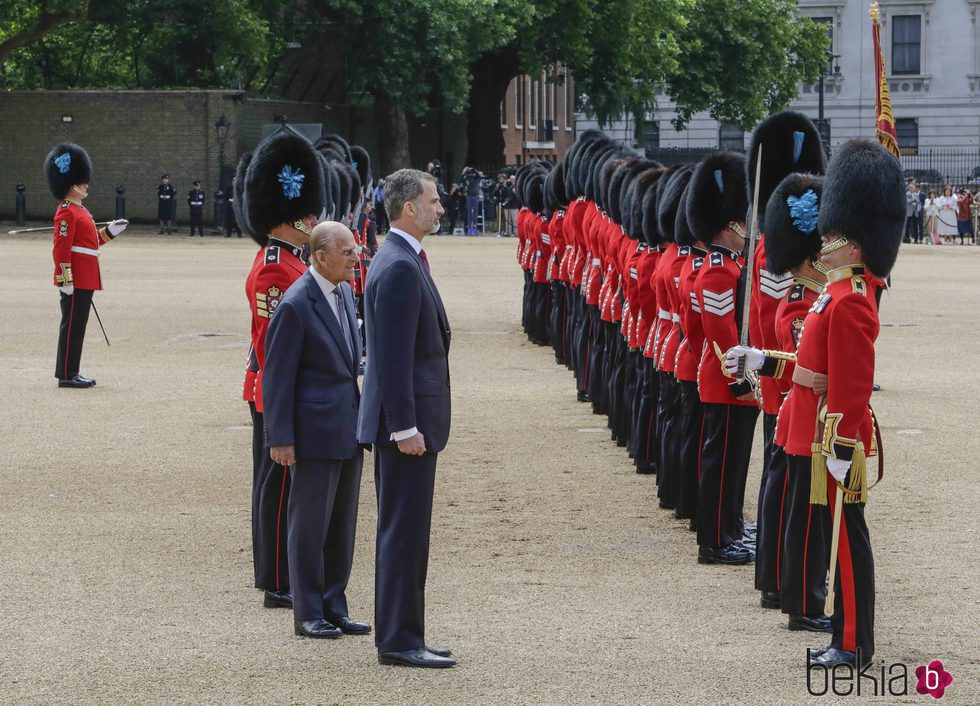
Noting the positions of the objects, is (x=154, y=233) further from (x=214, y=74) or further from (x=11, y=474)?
(x=11, y=474)

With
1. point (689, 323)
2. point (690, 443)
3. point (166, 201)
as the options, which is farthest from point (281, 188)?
point (166, 201)

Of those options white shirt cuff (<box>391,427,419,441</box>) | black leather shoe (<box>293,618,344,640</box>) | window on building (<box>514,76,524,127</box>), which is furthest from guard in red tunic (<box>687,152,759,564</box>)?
window on building (<box>514,76,524,127</box>)

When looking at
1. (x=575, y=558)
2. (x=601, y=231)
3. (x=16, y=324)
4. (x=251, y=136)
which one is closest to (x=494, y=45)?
(x=251, y=136)

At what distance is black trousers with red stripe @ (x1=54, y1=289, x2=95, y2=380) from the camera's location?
12.8m

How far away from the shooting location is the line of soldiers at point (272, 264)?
634cm

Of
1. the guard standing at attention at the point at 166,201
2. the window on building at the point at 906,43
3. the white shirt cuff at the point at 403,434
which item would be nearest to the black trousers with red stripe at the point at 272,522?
the white shirt cuff at the point at 403,434

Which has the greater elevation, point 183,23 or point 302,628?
point 183,23

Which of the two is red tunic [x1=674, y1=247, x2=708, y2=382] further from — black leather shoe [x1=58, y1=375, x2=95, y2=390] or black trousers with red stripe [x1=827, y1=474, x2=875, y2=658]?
Answer: black leather shoe [x1=58, y1=375, x2=95, y2=390]

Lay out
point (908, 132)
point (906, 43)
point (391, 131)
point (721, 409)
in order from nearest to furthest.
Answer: point (721, 409) → point (391, 131) → point (906, 43) → point (908, 132)

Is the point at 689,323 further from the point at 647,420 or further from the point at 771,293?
the point at 647,420

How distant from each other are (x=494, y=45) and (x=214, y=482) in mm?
29610

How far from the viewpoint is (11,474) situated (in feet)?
30.2

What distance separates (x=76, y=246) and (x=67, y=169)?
61cm

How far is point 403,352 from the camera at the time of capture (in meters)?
5.34
